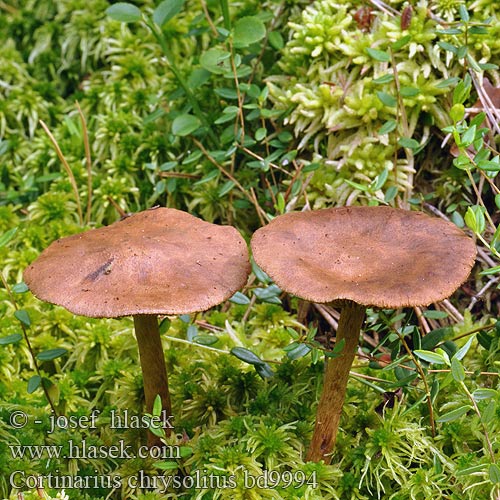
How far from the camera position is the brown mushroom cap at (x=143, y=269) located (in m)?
1.75

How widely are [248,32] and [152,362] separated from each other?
1.39m

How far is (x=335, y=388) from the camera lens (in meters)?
2.04

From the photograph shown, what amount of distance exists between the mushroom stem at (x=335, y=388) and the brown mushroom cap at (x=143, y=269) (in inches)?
13.0

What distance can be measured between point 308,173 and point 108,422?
4.29ft

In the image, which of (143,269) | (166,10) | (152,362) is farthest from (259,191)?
(143,269)

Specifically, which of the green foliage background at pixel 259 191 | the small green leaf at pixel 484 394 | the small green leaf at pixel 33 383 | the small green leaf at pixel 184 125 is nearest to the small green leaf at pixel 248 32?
the green foliage background at pixel 259 191

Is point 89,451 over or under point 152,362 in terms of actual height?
under

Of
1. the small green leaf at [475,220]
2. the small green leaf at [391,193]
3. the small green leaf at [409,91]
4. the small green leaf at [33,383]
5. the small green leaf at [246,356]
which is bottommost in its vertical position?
the small green leaf at [246,356]

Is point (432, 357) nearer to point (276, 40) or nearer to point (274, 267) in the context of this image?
point (274, 267)

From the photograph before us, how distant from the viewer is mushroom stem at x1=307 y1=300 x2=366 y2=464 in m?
1.96

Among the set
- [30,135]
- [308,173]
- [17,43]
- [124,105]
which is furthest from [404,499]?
[17,43]

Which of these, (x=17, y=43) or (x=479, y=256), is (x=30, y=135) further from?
(x=479, y=256)

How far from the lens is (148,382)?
2182 mm

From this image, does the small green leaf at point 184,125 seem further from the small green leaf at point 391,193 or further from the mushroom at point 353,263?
the mushroom at point 353,263
